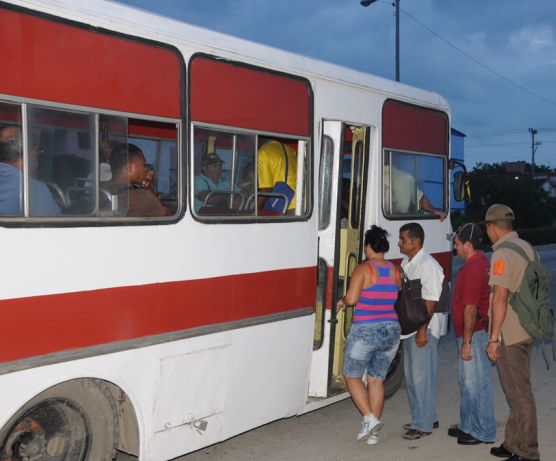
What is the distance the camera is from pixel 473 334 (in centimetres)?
625

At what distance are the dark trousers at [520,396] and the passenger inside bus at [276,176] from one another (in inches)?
75.7

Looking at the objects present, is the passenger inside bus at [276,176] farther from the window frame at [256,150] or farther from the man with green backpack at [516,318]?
the man with green backpack at [516,318]

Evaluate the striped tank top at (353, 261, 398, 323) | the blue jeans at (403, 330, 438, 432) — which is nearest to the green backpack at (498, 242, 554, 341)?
the striped tank top at (353, 261, 398, 323)

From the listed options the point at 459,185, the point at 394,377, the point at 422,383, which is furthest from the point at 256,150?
the point at 459,185

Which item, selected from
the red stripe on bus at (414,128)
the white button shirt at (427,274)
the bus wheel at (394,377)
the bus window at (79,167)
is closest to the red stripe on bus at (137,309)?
the bus window at (79,167)

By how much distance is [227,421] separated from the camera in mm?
5430

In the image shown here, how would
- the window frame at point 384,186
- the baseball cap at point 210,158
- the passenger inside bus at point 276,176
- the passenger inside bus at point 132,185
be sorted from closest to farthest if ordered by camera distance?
the passenger inside bus at point 132,185 → the baseball cap at point 210,158 → the passenger inside bus at point 276,176 → the window frame at point 384,186

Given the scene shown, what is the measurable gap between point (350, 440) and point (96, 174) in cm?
324

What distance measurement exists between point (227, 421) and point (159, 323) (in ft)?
3.33

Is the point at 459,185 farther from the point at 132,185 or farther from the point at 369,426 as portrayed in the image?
the point at 132,185

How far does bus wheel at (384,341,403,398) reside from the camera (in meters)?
7.74

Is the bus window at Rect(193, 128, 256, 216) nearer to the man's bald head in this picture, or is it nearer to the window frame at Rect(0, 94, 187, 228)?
the window frame at Rect(0, 94, 187, 228)

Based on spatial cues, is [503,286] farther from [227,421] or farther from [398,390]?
[398,390]

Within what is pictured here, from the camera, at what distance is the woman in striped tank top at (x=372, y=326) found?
6.12 metres
